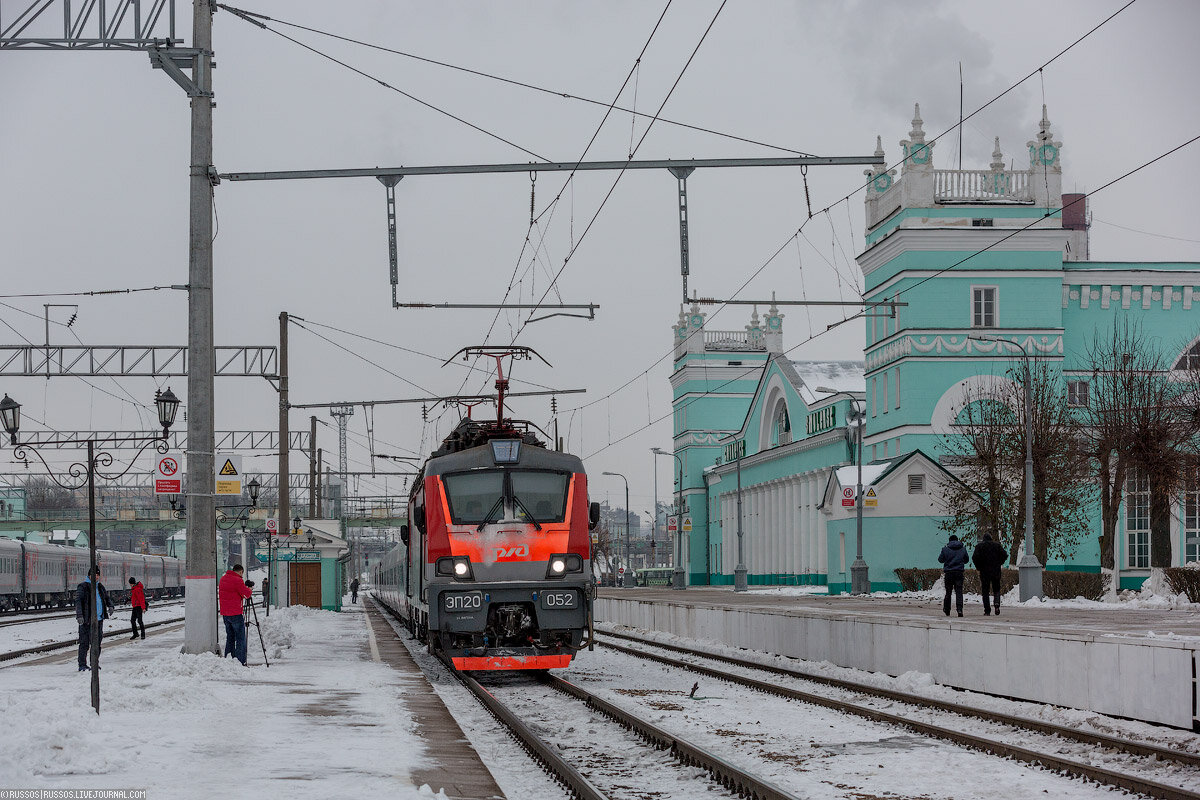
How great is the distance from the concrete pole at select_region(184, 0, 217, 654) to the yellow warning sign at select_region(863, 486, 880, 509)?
34350mm

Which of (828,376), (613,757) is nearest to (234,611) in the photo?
(613,757)

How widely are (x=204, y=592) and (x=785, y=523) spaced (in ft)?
174

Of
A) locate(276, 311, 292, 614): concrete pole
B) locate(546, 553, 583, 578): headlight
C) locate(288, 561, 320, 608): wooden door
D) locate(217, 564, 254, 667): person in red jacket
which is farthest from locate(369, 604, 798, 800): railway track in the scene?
locate(288, 561, 320, 608): wooden door

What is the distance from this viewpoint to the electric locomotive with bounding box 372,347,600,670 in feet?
65.9

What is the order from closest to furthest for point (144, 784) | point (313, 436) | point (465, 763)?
point (144, 784) < point (465, 763) < point (313, 436)

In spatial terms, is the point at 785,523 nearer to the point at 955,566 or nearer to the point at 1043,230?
the point at 1043,230

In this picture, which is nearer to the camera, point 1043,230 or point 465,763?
point 465,763

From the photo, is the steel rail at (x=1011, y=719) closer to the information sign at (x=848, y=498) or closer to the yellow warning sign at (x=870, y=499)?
the yellow warning sign at (x=870, y=499)

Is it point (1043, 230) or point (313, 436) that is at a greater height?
point (1043, 230)

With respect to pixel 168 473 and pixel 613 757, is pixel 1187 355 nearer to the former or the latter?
pixel 168 473

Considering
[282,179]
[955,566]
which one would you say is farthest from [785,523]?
[282,179]

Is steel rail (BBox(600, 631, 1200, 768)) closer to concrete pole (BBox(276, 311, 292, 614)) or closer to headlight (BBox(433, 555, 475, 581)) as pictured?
headlight (BBox(433, 555, 475, 581))

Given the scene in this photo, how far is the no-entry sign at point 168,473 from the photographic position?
2298 centimetres

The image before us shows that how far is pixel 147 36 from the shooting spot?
830 inches
